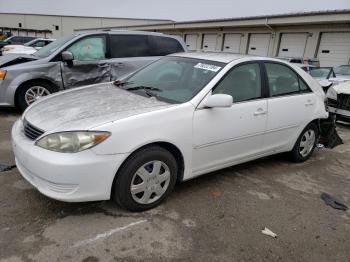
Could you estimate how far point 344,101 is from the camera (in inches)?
285

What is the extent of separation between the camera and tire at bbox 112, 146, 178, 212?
293cm

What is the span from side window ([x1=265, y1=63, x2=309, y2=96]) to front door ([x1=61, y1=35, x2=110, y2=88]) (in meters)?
3.71

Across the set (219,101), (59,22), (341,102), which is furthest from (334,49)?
(59,22)

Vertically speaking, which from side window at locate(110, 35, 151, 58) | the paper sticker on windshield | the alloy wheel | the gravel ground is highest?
side window at locate(110, 35, 151, 58)

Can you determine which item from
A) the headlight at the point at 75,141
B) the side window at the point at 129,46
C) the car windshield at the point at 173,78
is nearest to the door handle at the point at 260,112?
the car windshield at the point at 173,78

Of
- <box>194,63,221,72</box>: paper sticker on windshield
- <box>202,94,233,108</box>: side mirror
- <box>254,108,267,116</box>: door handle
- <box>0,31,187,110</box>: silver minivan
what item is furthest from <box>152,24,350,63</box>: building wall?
<box>202,94,233,108</box>: side mirror

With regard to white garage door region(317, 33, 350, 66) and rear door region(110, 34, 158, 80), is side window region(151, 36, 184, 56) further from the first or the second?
white garage door region(317, 33, 350, 66)

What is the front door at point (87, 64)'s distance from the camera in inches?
258

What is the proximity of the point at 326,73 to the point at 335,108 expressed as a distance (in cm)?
440

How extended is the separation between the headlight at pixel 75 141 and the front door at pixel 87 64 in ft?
13.4

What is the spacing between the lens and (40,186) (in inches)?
113

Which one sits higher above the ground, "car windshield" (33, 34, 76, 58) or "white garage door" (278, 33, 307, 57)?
"white garage door" (278, 33, 307, 57)

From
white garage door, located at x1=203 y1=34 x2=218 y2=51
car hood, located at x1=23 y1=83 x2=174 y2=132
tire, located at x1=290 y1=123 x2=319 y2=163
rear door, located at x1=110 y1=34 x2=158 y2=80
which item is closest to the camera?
car hood, located at x1=23 y1=83 x2=174 y2=132

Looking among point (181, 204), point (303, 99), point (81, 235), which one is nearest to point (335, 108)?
point (303, 99)
